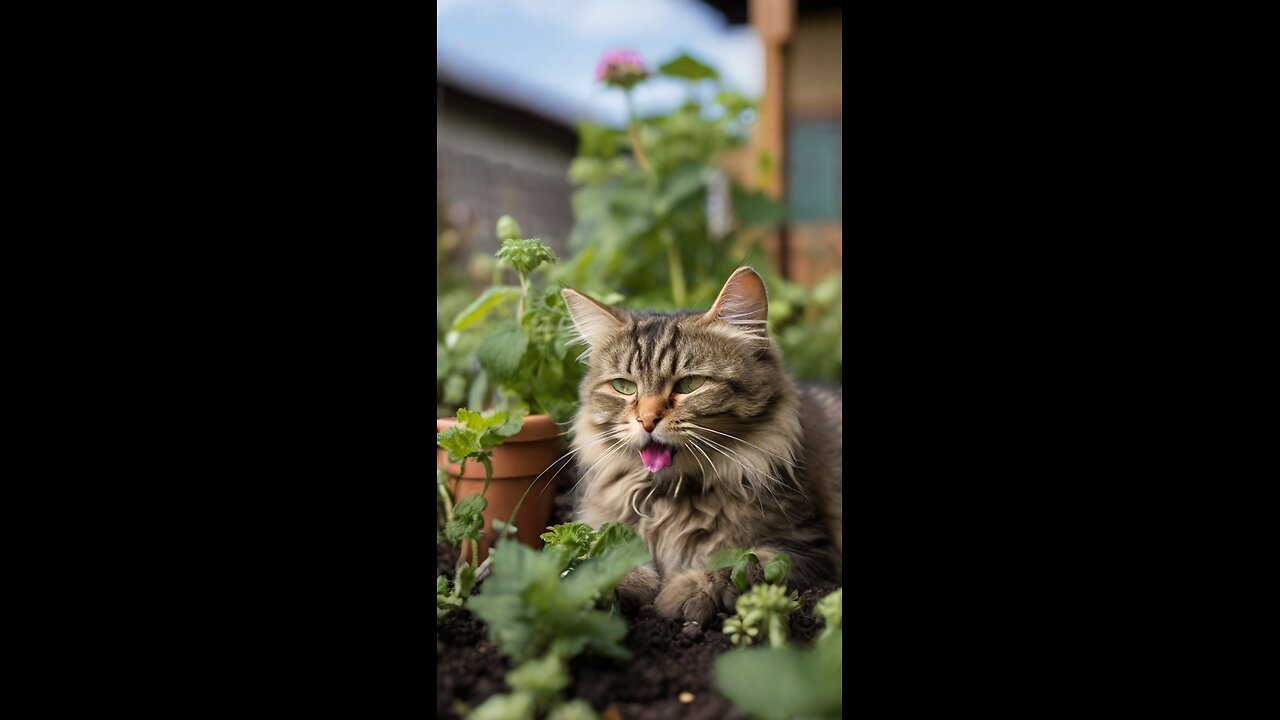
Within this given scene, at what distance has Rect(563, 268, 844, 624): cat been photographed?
70.2 inches

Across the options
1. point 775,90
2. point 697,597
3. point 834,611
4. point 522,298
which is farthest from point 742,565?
point 775,90

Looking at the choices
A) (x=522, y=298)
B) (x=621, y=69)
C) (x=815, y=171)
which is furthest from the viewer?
(x=815, y=171)

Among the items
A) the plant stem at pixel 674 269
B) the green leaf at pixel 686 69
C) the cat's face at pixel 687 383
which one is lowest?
the cat's face at pixel 687 383

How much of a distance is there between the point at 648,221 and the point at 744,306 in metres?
2.04

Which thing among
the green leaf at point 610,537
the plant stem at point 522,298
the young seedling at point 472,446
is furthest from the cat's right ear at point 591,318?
the green leaf at point 610,537

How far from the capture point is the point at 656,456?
1.78 m

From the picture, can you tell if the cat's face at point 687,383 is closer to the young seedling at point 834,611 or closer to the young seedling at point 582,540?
the young seedling at point 582,540

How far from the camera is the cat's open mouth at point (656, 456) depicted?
1.78m

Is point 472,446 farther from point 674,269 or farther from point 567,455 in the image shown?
point 674,269

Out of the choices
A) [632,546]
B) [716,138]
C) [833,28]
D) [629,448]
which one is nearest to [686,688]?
[632,546]

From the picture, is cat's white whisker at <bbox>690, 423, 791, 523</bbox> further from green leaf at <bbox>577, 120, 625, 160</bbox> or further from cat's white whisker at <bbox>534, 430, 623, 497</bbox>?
green leaf at <bbox>577, 120, 625, 160</bbox>

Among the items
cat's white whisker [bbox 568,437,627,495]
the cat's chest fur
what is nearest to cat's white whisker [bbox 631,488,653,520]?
the cat's chest fur

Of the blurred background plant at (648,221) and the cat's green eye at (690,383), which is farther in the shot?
the blurred background plant at (648,221)
